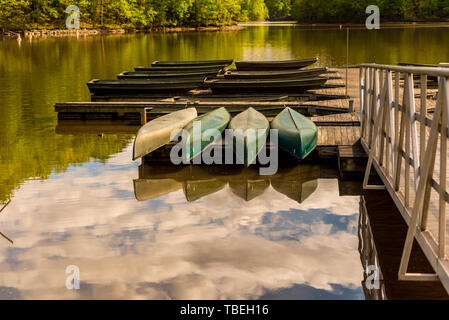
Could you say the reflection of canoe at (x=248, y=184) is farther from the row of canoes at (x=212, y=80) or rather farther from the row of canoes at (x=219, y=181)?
the row of canoes at (x=212, y=80)

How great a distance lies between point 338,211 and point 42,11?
282ft

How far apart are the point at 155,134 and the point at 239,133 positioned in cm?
190

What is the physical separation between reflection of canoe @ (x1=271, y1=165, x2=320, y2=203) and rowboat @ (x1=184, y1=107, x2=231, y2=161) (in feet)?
5.51

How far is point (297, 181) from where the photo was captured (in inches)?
462

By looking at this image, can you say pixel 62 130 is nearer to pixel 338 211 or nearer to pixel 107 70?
pixel 338 211

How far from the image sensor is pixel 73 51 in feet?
171

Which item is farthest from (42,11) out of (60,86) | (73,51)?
(60,86)

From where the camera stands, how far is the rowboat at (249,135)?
38.7 feet

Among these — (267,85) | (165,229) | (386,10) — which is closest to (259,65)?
(267,85)

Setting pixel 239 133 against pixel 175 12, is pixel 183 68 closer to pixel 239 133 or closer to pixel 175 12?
pixel 239 133

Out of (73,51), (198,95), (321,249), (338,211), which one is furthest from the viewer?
(73,51)

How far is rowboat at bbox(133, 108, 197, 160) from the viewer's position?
41.4 feet

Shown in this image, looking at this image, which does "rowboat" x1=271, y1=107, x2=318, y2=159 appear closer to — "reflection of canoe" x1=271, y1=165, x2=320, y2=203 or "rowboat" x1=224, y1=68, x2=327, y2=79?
"reflection of canoe" x1=271, y1=165, x2=320, y2=203

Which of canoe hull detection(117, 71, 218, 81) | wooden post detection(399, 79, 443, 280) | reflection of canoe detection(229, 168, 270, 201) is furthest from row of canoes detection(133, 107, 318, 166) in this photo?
canoe hull detection(117, 71, 218, 81)
